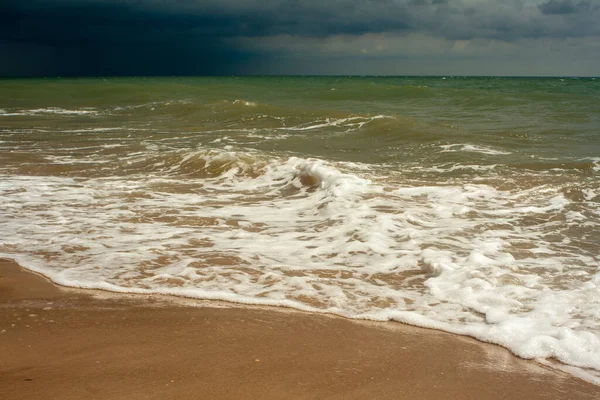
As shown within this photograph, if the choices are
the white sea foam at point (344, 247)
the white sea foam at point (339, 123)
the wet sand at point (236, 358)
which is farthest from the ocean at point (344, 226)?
the white sea foam at point (339, 123)

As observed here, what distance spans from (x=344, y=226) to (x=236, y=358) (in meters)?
3.26

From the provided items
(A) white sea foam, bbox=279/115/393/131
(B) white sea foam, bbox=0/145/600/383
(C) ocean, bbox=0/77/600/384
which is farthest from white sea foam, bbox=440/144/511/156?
(A) white sea foam, bbox=279/115/393/131

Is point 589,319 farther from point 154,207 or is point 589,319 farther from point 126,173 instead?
point 126,173

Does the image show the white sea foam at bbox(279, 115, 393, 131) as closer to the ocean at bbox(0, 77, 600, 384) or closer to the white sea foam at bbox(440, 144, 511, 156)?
the ocean at bbox(0, 77, 600, 384)

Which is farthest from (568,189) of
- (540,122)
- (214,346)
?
(540,122)

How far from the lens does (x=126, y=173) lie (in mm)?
10008

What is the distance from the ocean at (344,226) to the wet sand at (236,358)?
0.82ft

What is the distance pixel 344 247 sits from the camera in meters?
5.57

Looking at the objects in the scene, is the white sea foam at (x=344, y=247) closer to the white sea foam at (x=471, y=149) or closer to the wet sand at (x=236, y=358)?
the wet sand at (x=236, y=358)

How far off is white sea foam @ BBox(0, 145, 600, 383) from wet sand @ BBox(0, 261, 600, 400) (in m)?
0.25

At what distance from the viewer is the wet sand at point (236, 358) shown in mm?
2873

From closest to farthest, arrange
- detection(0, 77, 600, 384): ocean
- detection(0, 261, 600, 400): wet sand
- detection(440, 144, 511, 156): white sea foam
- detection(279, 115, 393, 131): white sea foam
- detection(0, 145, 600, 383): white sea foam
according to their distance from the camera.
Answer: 1. detection(0, 261, 600, 400): wet sand
2. detection(0, 145, 600, 383): white sea foam
3. detection(0, 77, 600, 384): ocean
4. detection(440, 144, 511, 156): white sea foam
5. detection(279, 115, 393, 131): white sea foam

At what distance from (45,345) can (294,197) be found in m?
5.05

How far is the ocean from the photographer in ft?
13.6
